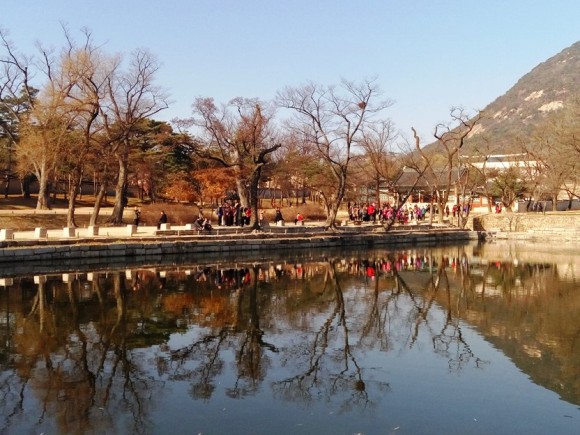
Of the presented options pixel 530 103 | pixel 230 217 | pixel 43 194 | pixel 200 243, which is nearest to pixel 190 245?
pixel 200 243

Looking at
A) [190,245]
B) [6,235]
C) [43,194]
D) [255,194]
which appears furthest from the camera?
[43,194]

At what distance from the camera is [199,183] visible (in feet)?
152

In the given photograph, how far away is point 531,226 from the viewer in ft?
142

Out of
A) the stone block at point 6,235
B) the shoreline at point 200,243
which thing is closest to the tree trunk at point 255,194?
the shoreline at point 200,243

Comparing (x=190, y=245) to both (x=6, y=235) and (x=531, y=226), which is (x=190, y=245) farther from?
(x=531, y=226)

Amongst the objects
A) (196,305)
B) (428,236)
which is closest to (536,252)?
(428,236)

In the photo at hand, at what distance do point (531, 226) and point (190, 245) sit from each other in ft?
91.7

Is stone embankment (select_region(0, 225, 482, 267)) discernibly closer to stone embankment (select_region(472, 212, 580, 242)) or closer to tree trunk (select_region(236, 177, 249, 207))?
stone embankment (select_region(472, 212, 580, 242))

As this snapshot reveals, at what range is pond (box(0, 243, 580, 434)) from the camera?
25.4 ft

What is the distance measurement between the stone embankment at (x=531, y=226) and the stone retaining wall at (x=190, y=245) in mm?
A: 7771

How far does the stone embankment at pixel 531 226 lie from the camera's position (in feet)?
133

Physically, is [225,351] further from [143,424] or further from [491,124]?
[491,124]

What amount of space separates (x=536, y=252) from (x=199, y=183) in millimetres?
25985

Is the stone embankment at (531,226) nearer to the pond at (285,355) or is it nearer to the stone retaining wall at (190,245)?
the stone retaining wall at (190,245)
